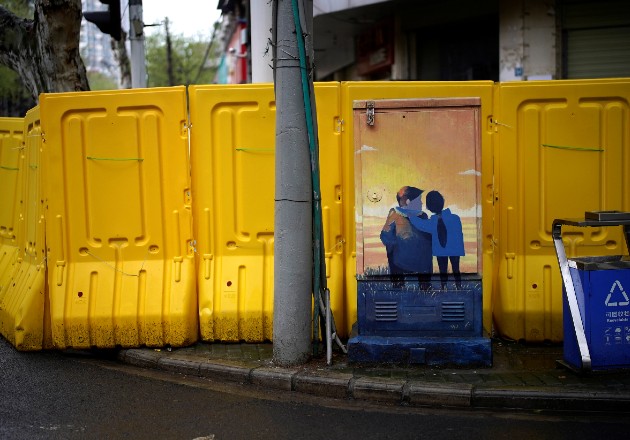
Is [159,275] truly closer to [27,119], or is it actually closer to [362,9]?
[27,119]

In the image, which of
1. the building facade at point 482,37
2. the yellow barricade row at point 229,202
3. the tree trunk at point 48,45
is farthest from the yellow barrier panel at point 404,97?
the building facade at point 482,37

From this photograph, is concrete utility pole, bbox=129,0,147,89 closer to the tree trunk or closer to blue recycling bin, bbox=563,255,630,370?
the tree trunk

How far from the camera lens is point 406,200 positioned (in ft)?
20.4

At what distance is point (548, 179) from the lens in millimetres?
6852

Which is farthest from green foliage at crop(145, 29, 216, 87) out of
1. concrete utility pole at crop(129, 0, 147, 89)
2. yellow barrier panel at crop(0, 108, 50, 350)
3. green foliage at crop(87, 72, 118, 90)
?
yellow barrier panel at crop(0, 108, 50, 350)

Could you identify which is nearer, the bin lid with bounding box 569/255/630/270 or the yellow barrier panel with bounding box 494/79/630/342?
the bin lid with bounding box 569/255/630/270

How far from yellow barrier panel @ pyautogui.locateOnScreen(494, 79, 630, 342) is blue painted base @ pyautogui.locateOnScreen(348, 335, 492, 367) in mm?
882

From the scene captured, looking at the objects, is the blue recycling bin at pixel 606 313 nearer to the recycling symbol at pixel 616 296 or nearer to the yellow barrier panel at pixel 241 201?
the recycling symbol at pixel 616 296

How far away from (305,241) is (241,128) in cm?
138

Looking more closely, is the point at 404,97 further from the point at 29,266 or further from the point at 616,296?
the point at 29,266

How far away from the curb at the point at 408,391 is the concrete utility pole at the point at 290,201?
0.89 feet

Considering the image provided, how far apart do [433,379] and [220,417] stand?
1.58m

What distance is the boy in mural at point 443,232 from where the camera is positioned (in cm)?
618

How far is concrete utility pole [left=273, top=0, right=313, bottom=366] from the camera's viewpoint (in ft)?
20.2
